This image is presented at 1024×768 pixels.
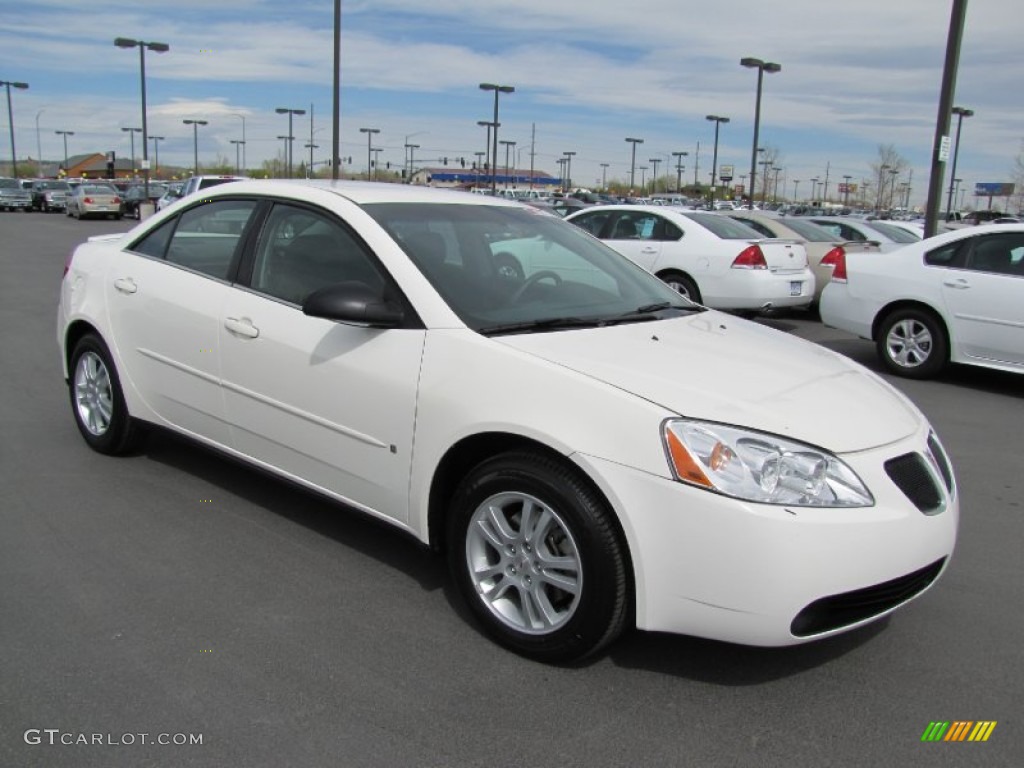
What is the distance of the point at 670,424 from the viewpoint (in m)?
2.81

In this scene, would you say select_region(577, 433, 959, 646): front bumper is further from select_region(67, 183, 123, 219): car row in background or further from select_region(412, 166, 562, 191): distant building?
select_region(412, 166, 562, 191): distant building

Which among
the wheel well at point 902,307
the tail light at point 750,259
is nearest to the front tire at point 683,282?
the tail light at point 750,259

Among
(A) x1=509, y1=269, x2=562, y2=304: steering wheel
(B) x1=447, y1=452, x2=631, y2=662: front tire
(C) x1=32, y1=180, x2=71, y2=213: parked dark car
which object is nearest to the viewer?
(B) x1=447, y1=452, x2=631, y2=662: front tire

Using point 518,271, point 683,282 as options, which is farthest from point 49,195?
point 518,271

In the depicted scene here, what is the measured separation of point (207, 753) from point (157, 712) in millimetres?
286

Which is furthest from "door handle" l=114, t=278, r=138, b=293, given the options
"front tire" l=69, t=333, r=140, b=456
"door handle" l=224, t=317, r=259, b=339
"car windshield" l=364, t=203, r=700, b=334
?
"car windshield" l=364, t=203, r=700, b=334

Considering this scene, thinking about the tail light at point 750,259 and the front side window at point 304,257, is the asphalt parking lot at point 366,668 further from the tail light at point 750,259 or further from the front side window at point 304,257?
the tail light at point 750,259

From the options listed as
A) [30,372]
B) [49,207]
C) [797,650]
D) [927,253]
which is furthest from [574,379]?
[49,207]

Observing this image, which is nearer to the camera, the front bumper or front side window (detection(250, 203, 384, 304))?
the front bumper

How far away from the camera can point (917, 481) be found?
3.04m

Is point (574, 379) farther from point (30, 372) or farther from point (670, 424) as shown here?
point (30, 372)

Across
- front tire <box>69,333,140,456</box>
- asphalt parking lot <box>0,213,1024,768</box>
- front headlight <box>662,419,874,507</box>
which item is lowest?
asphalt parking lot <box>0,213,1024,768</box>

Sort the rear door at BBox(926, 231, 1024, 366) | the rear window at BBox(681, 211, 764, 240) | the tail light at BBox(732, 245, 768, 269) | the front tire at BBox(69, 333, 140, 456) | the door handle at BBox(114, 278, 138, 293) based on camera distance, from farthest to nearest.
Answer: the rear window at BBox(681, 211, 764, 240), the tail light at BBox(732, 245, 768, 269), the rear door at BBox(926, 231, 1024, 366), the front tire at BBox(69, 333, 140, 456), the door handle at BBox(114, 278, 138, 293)

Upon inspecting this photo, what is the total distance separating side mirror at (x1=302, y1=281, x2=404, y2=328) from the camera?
11.2 ft
